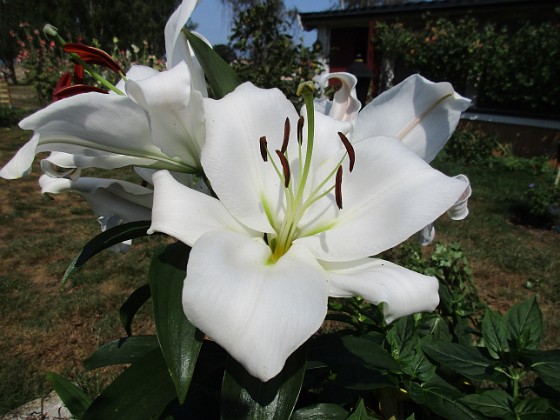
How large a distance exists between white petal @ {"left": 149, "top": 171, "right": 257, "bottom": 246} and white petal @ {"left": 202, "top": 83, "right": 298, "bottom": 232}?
0.09 feet

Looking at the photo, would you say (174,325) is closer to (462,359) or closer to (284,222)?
(284,222)

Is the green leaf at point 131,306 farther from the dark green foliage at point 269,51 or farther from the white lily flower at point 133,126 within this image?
the dark green foliage at point 269,51

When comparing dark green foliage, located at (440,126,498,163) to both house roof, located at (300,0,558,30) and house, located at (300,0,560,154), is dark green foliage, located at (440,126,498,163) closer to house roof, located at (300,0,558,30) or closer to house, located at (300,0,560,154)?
house, located at (300,0,560,154)

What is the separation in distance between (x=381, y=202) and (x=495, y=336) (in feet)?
1.98

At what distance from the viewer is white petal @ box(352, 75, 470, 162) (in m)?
0.79

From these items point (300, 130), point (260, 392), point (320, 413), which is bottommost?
point (320, 413)

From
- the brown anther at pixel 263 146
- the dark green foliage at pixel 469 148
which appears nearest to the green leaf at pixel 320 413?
the brown anther at pixel 263 146

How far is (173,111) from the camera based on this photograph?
63 cm

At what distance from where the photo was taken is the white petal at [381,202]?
0.64 metres

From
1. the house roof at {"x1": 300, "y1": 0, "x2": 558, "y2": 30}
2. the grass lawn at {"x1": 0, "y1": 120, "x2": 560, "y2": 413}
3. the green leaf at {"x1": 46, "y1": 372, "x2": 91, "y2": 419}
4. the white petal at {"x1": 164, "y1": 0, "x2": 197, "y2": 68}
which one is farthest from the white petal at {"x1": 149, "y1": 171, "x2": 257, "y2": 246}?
the house roof at {"x1": 300, "y1": 0, "x2": 558, "y2": 30}

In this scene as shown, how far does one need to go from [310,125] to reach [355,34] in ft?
42.8

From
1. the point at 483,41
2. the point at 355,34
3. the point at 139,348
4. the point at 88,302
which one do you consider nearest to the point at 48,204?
the point at 88,302

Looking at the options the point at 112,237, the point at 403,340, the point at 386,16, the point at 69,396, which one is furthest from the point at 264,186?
the point at 386,16

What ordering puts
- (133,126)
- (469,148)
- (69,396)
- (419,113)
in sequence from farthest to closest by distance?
1. (469,148)
2. (69,396)
3. (419,113)
4. (133,126)
